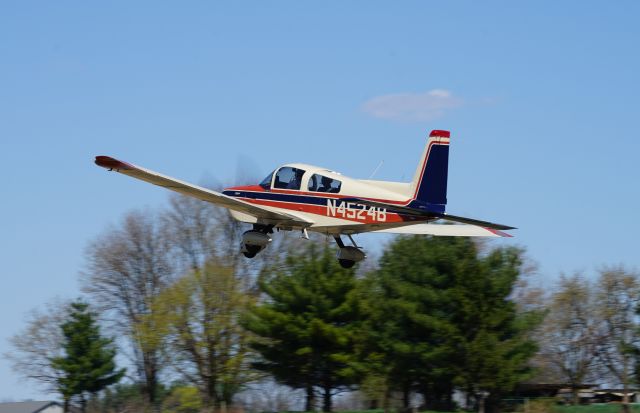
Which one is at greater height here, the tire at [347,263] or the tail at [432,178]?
the tail at [432,178]

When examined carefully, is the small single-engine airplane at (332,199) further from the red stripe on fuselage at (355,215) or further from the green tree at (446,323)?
→ the green tree at (446,323)

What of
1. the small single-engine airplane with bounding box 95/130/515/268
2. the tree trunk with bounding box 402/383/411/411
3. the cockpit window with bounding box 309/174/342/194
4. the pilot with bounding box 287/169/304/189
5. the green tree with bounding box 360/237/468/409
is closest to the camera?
the small single-engine airplane with bounding box 95/130/515/268

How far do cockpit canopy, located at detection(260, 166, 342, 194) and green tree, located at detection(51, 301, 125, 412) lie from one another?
4591cm

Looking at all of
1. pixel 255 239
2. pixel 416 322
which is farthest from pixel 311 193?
pixel 416 322

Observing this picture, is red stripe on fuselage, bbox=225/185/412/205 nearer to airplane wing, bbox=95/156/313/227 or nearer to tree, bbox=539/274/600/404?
airplane wing, bbox=95/156/313/227

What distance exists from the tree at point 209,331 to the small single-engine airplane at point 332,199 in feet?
102

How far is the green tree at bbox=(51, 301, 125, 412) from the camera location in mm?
70125

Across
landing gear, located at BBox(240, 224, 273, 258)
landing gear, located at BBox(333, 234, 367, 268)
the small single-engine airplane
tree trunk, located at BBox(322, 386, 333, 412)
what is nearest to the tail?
the small single-engine airplane

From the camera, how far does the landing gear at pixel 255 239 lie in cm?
2809

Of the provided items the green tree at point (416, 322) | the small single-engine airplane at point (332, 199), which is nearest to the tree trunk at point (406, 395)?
the green tree at point (416, 322)

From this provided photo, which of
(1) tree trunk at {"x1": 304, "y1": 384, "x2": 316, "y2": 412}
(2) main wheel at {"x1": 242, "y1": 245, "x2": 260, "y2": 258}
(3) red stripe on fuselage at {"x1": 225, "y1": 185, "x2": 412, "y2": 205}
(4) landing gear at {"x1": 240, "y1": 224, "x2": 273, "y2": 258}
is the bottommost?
(1) tree trunk at {"x1": 304, "y1": 384, "x2": 316, "y2": 412}

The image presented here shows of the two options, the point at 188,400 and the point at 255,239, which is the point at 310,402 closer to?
the point at 188,400

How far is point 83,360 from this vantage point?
70.6 meters

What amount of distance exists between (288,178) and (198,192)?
2.54m
